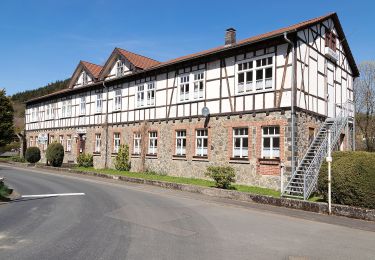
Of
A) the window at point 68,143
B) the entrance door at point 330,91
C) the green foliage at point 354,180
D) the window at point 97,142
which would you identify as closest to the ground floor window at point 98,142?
the window at point 97,142

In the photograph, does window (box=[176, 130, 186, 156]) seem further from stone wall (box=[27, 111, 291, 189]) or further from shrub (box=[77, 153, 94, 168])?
shrub (box=[77, 153, 94, 168])

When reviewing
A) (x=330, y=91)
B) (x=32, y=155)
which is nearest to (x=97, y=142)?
(x=32, y=155)

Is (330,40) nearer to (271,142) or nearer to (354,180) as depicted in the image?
(271,142)

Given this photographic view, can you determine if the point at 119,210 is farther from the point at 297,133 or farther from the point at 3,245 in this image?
the point at 297,133

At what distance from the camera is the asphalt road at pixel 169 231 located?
639 centimetres

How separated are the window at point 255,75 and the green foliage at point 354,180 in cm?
613

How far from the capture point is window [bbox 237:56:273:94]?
16.8 m

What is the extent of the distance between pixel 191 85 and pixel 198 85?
0.55 meters

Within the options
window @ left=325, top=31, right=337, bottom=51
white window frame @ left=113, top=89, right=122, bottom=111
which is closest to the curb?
white window frame @ left=113, top=89, right=122, bottom=111

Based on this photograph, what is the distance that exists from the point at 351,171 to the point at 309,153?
17.3 ft

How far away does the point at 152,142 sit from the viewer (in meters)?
23.2

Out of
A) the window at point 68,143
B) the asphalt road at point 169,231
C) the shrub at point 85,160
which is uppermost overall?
the window at point 68,143

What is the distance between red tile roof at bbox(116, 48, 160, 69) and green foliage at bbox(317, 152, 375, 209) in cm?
1741

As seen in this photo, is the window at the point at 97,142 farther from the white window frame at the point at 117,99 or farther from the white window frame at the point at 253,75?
the white window frame at the point at 253,75
